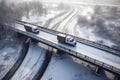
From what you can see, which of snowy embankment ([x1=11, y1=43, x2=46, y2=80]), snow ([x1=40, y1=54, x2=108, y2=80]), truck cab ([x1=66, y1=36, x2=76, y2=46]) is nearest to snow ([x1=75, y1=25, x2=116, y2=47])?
truck cab ([x1=66, y1=36, x2=76, y2=46])

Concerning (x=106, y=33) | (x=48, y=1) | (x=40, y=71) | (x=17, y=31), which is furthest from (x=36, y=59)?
(x=48, y=1)

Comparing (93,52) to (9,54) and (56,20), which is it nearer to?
(9,54)

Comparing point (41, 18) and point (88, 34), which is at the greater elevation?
point (41, 18)

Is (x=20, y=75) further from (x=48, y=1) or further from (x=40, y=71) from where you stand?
(x=48, y=1)

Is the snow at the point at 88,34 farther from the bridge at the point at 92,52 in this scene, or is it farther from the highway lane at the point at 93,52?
the highway lane at the point at 93,52

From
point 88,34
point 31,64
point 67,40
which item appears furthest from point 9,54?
point 88,34

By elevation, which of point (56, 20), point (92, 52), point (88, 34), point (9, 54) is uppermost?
point (56, 20)

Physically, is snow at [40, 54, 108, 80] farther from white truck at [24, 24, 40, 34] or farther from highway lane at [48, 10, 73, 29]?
highway lane at [48, 10, 73, 29]
